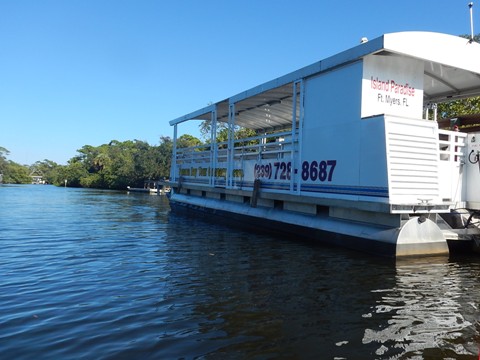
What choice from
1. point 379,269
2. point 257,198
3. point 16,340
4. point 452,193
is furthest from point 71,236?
point 452,193

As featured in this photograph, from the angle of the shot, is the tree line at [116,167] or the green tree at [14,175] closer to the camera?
the tree line at [116,167]

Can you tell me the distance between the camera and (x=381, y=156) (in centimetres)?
741

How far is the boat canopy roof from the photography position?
7781mm

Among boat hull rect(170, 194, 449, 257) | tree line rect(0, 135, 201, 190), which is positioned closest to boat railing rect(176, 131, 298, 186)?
boat hull rect(170, 194, 449, 257)

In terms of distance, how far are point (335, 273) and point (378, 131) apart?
115 inches

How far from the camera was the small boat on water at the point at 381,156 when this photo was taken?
742cm

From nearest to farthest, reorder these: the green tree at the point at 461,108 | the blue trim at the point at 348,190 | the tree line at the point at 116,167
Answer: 1. the blue trim at the point at 348,190
2. the green tree at the point at 461,108
3. the tree line at the point at 116,167

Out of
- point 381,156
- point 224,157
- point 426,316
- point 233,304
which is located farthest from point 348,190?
point 224,157

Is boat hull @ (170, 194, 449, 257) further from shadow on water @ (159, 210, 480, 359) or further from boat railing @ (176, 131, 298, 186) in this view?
boat railing @ (176, 131, 298, 186)

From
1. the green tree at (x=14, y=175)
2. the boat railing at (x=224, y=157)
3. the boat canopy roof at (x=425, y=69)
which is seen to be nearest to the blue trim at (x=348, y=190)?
the boat railing at (x=224, y=157)

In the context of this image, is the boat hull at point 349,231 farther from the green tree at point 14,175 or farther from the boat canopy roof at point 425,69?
the green tree at point 14,175

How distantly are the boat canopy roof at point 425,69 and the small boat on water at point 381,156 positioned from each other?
Answer: 0.09ft

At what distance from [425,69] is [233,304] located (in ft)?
26.4

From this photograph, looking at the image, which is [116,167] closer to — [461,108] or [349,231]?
[461,108]
